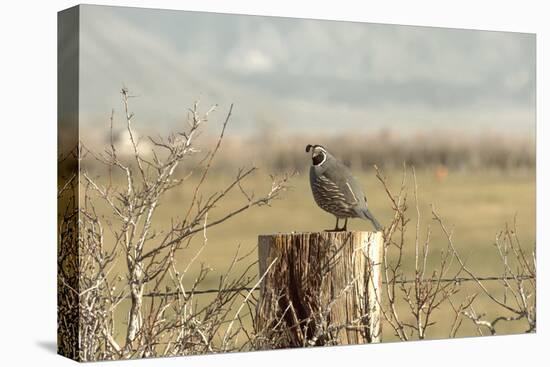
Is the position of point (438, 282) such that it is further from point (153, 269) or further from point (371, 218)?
point (153, 269)

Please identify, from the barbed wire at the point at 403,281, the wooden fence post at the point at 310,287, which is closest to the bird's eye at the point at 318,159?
the wooden fence post at the point at 310,287

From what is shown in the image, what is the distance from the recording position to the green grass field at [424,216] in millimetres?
10336

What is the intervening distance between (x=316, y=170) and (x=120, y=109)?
1.75 meters

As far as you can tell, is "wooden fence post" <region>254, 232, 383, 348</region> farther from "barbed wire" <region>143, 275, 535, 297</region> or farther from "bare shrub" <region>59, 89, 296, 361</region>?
"bare shrub" <region>59, 89, 296, 361</region>

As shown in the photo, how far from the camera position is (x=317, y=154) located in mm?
10773

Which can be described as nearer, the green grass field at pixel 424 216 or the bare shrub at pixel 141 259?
the bare shrub at pixel 141 259

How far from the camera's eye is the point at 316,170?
10.8m

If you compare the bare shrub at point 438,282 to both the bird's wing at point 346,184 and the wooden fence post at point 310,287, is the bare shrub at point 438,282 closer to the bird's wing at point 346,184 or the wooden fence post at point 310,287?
the bird's wing at point 346,184

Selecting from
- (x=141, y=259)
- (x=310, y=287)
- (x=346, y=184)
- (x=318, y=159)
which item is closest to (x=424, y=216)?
(x=346, y=184)

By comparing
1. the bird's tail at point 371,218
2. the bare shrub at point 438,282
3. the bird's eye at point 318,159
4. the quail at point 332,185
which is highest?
the bird's eye at point 318,159

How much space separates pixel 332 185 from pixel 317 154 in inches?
10.7

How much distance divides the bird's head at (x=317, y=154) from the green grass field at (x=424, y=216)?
5.9 inches

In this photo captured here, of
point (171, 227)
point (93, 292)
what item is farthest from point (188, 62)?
point (93, 292)

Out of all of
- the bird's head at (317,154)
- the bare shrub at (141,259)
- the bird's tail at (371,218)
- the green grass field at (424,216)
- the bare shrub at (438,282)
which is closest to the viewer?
the bare shrub at (141,259)
